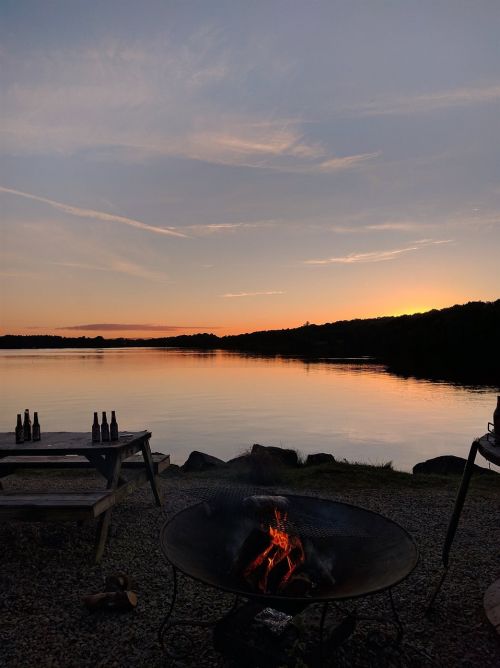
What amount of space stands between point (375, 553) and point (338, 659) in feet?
2.81

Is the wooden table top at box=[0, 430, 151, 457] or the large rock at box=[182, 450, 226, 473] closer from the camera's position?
the wooden table top at box=[0, 430, 151, 457]

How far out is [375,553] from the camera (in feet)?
13.6

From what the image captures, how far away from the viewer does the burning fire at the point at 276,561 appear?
12.5 feet

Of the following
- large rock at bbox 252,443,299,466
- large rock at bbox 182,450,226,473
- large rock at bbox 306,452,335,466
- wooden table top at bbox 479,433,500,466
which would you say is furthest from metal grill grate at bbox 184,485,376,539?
large rock at bbox 306,452,335,466

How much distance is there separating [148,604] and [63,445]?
279 centimetres

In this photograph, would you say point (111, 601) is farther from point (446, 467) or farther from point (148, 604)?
point (446, 467)

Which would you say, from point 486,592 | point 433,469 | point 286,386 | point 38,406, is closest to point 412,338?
point 286,386

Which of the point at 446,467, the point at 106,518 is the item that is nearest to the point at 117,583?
the point at 106,518

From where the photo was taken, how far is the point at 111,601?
16.4 feet

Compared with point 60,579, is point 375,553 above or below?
above

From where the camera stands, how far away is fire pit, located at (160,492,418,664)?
3.70m

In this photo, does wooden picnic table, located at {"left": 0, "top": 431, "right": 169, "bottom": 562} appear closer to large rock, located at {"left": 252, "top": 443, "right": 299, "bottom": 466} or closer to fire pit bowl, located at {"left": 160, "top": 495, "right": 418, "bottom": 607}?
fire pit bowl, located at {"left": 160, "top": 495, "right": 418, "bottom": 607}

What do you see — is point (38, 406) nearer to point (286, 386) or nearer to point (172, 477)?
point (286, 386)

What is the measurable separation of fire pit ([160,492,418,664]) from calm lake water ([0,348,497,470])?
1595 centimetres
